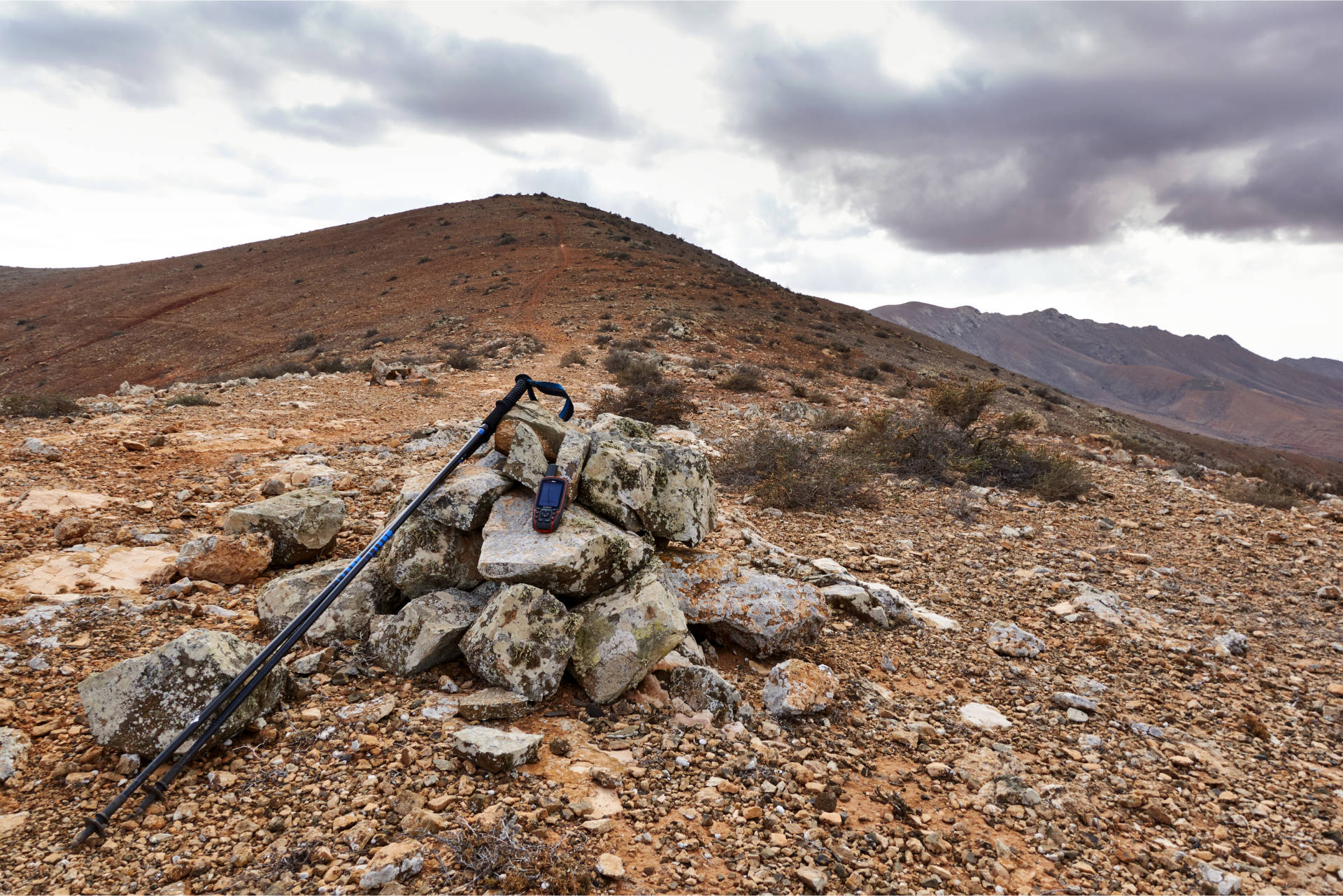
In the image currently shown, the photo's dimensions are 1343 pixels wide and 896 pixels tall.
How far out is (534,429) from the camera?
3646 millimetres

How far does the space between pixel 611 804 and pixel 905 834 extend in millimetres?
1224

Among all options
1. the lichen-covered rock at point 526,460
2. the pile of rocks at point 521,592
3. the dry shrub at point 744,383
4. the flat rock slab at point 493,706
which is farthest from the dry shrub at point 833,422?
the flat rock slab at point 493,706

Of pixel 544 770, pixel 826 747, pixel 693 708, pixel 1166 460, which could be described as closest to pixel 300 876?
pixel 544 770

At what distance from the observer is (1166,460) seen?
1101cm

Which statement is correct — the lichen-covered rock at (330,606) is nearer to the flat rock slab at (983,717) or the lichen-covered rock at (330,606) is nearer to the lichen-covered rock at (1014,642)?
the flat rock slab at (983,717)

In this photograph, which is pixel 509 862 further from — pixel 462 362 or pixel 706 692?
pixel 462 362

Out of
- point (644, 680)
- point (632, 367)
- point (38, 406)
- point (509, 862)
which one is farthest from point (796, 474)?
point (38, 406)

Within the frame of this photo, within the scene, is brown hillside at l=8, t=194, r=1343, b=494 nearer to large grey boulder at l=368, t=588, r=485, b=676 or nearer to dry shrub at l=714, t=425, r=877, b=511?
dry shrub at l=714, t=425, r=877, b=511

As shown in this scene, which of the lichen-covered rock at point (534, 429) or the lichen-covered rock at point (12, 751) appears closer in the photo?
the lichen-covered rock at point (12, 751)

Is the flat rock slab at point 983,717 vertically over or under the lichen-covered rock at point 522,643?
under

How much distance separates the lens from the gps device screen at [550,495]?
3279 millimetres

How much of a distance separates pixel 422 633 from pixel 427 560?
470 millimetres

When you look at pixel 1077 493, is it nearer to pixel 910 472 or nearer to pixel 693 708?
pixel 910 472

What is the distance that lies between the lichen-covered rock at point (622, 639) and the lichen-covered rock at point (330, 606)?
1249mm
